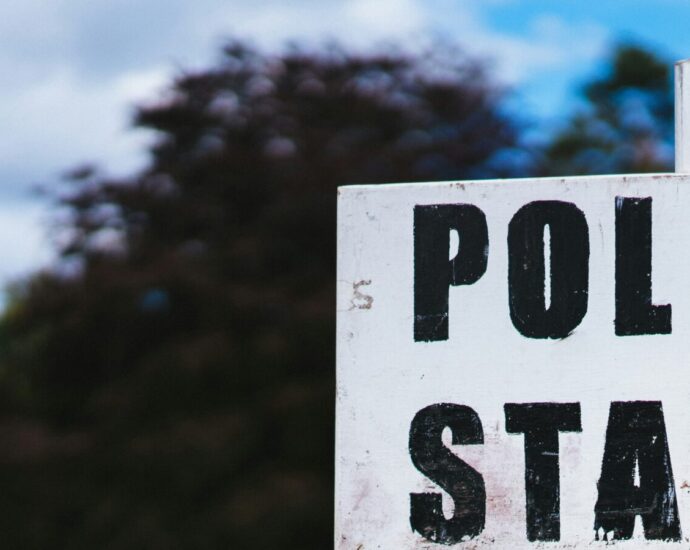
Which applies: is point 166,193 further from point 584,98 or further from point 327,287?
point 584,98

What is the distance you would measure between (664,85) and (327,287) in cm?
2060

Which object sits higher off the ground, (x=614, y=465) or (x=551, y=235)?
(x=551, y=235)

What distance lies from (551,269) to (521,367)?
0.13 meters

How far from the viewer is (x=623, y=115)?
27.6m

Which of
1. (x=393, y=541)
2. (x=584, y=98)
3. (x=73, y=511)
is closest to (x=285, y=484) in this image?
(x=73, y=511)

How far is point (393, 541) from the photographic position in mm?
1520

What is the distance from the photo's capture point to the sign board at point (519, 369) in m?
1.49

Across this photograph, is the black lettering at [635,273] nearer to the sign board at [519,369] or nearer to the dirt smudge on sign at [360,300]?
the sign board at [519,369]

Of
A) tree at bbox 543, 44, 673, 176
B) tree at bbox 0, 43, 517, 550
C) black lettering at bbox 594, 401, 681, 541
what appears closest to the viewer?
black lettering at bbox 594, 401, 681, 541

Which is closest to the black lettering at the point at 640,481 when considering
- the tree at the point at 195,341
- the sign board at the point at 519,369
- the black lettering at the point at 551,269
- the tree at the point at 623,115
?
the sign board at the point at 519,369

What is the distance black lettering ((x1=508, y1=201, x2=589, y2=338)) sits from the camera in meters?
1.52

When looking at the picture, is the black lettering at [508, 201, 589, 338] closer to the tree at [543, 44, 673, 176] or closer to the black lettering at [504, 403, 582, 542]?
the black lettering at [504, 403, 582, 542]

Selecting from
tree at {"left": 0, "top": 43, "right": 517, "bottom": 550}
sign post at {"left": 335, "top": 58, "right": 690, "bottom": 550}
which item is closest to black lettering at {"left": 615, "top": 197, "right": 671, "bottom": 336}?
sign post at {"left": 335, "top": 58, "right": 690, "bottom": 550}

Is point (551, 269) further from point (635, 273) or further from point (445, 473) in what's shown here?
point (445, 473)
